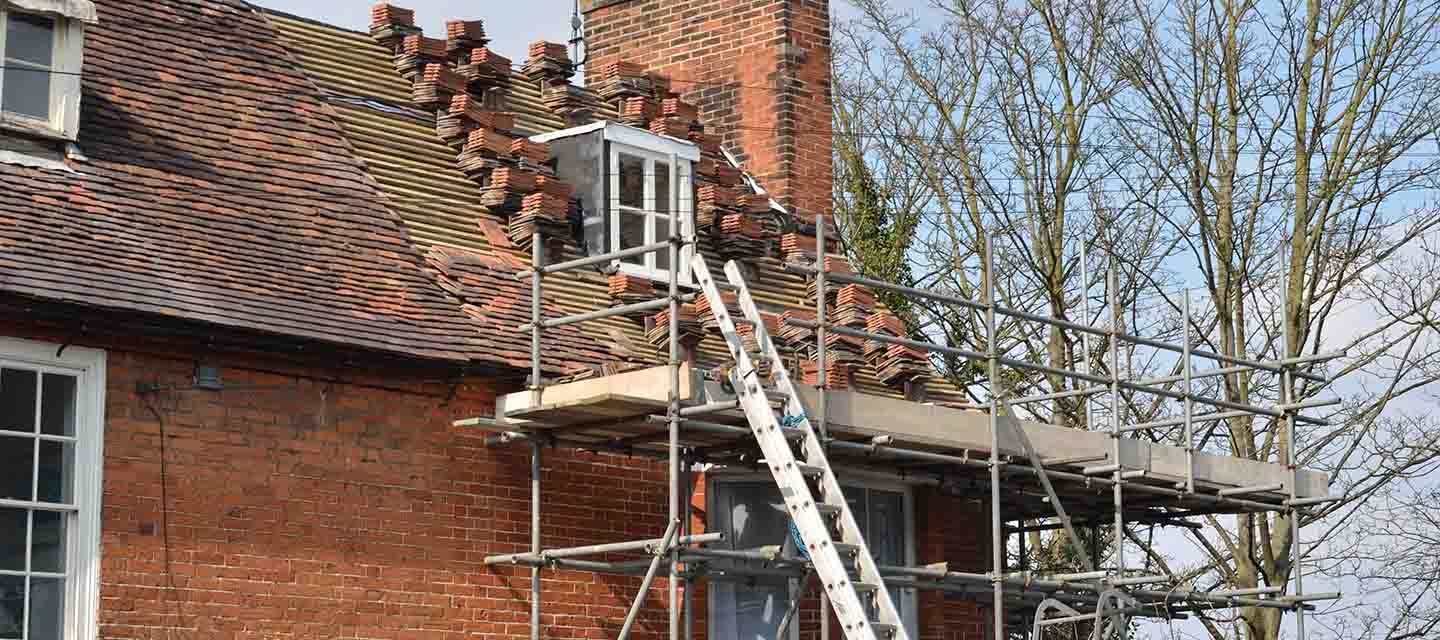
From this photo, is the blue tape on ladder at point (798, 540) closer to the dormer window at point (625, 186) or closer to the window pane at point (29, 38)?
the dormer window at point (625, 186)

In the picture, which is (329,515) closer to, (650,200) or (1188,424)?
(650,200)

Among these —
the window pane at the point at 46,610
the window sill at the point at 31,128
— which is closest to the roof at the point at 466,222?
the window sill at the point at 31,128

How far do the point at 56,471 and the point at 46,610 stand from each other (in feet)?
2.78

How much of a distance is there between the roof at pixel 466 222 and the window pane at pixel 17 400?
11.3 ft

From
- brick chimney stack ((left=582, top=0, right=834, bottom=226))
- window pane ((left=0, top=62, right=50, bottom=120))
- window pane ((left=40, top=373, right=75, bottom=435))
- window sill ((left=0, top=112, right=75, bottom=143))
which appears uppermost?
brick chimney stack ((left=582, top=0, right=834, bottom=226))

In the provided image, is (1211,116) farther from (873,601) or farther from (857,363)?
(873,601)

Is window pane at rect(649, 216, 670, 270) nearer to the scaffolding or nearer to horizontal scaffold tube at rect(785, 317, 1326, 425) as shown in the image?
the scaffolding

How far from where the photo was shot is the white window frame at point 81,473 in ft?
44.3

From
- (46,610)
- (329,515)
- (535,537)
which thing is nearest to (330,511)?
(329,515)

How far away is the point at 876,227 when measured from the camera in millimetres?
30859

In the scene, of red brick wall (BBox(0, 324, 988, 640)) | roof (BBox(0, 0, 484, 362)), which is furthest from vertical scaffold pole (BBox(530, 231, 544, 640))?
roof (BBox(0, 0, 484, 362))

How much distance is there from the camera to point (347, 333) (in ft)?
49.0

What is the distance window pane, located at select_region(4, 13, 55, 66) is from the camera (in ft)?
49.4

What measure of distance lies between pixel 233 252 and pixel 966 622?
24.1ft
